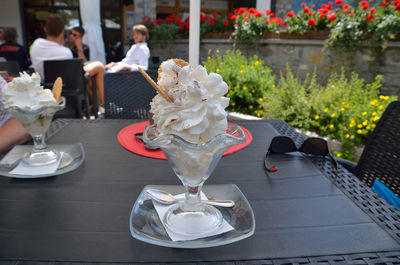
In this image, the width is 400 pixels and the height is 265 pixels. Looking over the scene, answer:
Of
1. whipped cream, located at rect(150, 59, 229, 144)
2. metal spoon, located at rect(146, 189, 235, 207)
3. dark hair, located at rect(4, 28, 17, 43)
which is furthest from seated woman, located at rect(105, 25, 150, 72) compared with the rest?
whipped cream, located at rect(150, 59, 229, 144)

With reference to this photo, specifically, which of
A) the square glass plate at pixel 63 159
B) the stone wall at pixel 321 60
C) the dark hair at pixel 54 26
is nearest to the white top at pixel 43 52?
the dark hair at pixel 54 26

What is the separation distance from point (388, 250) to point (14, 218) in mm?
856

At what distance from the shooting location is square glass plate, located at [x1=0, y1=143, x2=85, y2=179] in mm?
920

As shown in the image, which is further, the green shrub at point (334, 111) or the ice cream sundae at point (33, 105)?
the green shrub at point (334, 111)

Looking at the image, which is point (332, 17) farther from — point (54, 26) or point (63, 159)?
point (63, 159)

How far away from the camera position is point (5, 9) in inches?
278

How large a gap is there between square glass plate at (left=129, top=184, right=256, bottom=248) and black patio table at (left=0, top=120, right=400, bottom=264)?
18 millimetres

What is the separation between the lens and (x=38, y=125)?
0.97 m

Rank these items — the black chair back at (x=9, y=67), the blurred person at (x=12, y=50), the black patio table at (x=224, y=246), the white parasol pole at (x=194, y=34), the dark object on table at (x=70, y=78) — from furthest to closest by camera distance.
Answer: the blurred person at (x=12, y=50), the dark object on table at (x=70, y=78), the black chair back at (x=9, y=67), the white parasol pole at (x=194, y=34), the black patio table at (x=224, y=246)

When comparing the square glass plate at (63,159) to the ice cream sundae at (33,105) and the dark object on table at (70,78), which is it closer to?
the ice cream sundae at (33,105)

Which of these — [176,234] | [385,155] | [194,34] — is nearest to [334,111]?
[194,34]

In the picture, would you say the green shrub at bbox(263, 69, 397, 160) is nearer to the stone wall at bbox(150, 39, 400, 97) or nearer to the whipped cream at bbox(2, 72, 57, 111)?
the stone wall at bbox(150, 39, 400, 97)

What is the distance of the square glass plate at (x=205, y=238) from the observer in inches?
24.1

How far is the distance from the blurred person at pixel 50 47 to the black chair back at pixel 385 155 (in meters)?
3.20
